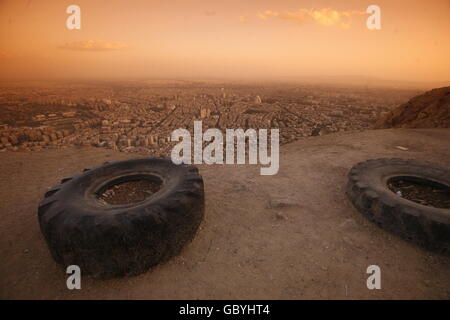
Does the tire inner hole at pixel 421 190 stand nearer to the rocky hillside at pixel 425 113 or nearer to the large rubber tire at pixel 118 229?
the large rubber tire at pixel 118 229

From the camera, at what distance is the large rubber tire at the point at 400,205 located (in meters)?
2.92

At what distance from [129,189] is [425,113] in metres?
13.7

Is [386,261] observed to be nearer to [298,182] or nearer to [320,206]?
[320,206]

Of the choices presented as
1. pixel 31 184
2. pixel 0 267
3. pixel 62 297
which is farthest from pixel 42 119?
pixel 62 297

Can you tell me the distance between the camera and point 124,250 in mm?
Answer: 2664

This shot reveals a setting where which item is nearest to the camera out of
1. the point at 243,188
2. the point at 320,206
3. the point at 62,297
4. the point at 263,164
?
the point at 62,297

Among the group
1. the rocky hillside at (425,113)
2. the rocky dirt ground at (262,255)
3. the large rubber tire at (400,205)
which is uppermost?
the rocky hillside at (425,113)

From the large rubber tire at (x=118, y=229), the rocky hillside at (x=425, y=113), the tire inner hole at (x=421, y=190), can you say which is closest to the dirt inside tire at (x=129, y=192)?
the large rubber tire at (x=118, y=229)

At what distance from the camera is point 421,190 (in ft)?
14.0

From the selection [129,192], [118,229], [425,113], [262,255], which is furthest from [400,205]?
[425,113]

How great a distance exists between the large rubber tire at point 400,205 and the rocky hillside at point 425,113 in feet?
24.3

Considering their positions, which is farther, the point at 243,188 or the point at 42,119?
the point at 42,119

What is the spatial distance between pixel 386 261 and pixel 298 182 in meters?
2.38

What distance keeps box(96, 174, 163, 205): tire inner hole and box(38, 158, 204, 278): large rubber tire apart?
1.18 ft
